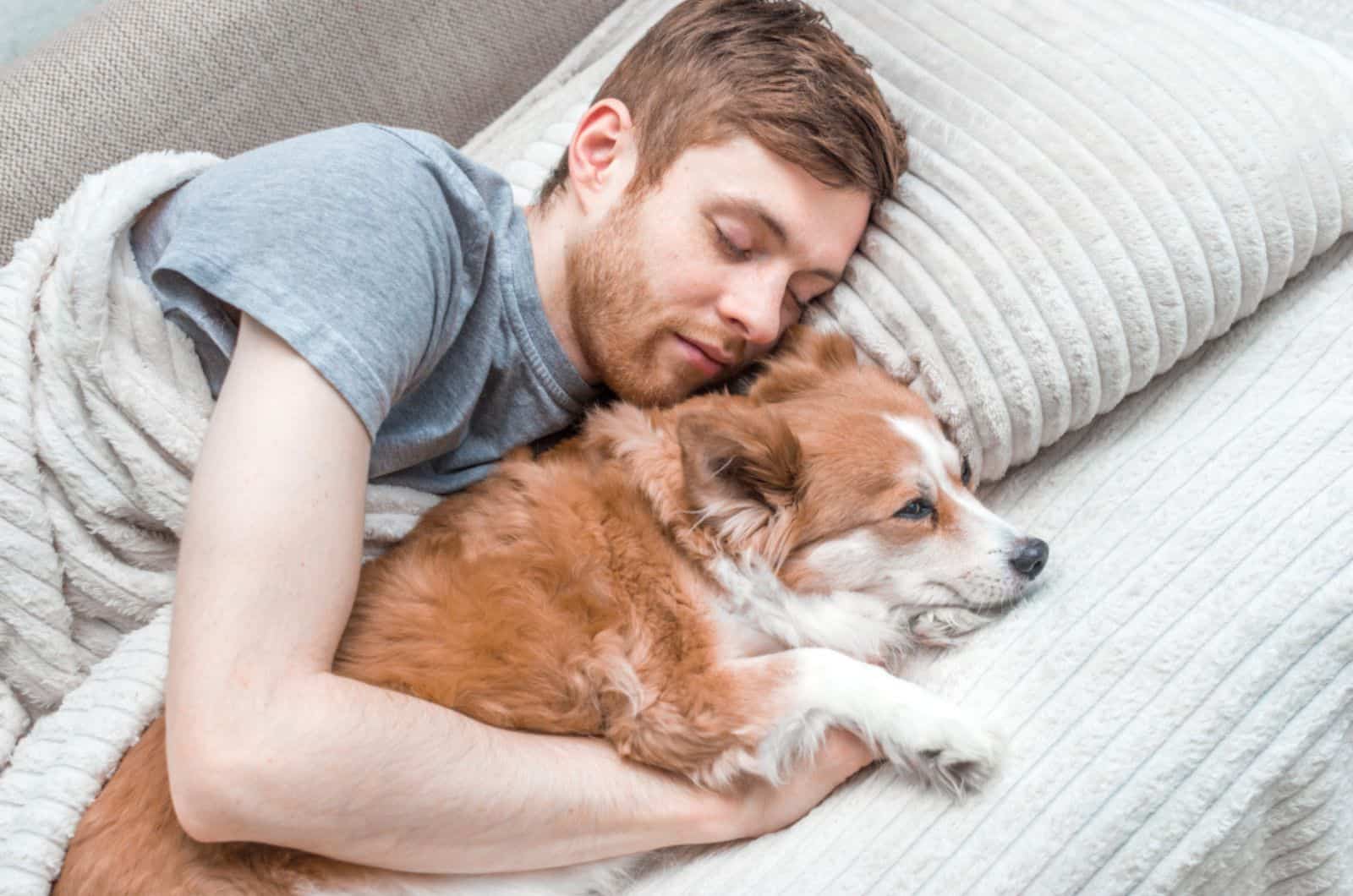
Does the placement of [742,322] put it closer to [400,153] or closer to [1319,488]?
[400,153]

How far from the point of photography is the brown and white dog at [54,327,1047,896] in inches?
61.6

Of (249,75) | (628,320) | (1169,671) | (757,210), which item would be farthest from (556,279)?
(1169,671)

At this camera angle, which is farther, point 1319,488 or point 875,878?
point 1319,488

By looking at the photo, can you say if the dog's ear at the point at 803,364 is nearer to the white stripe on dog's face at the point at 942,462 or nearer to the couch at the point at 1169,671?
the white stripe on dog's face at the point at 942,462

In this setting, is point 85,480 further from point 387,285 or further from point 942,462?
point 942,462

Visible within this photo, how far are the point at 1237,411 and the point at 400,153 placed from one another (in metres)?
1.53

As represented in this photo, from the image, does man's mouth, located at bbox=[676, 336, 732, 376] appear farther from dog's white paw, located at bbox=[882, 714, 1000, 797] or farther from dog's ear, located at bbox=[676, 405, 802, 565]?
dog's white paw, located at bbox=[882, 714, 1000, 797]

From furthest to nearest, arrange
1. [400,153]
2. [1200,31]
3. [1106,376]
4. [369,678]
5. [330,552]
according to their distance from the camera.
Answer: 1. [1200,31]
2. [1106,376]
3. [400,153]
4. [369,678]
5. [330,552]

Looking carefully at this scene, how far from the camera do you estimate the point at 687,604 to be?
174 centimetres

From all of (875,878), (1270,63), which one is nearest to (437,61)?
(1270,63)

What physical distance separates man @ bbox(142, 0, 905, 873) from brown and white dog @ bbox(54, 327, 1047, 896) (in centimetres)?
8

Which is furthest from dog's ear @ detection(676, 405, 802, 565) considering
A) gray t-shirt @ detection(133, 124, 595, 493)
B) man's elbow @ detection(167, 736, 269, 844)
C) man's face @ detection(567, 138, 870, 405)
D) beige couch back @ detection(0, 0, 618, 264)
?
beige couch back @ detection(0, 0, 618, 264)

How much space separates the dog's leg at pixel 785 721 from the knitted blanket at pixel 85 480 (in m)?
0.85

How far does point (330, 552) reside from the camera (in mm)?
1424
